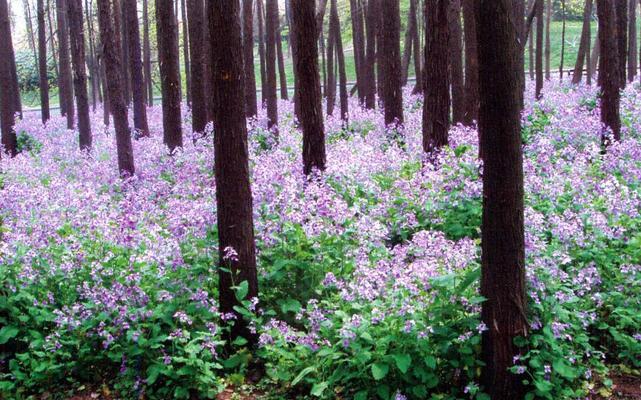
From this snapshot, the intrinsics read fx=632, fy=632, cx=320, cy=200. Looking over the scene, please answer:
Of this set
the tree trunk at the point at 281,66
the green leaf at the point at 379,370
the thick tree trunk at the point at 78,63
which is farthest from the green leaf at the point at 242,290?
the tree trunk at the point at 281,66

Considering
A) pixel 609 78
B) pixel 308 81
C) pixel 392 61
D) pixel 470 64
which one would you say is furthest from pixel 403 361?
pixel 392 61

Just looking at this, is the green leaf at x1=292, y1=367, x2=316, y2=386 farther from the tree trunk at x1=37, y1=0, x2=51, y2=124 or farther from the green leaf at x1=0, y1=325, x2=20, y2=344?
the tree trunk at x1=37, y1=0, x2=51, y2=124

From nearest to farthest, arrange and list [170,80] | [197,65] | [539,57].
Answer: [170,80] < [197,65] < [539,57]

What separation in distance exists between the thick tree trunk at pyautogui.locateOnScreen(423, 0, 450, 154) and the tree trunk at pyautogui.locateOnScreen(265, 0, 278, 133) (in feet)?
16.7

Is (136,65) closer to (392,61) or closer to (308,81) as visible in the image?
(392,61)

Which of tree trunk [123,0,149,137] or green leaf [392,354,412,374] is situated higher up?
tree trunk [123,0,149,137]

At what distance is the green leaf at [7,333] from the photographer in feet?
18.7

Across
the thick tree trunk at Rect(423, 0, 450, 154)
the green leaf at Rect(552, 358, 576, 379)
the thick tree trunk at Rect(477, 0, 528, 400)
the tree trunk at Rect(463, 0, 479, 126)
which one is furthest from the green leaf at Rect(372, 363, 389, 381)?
the tree trunk at Rect(463, 0, 479, 126)

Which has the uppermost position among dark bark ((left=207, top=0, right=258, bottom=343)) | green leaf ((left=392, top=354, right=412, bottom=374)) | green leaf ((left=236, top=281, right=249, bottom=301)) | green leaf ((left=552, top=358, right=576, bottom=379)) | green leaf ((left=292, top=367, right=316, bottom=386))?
dark bark ((left=207, top=0, right=258, bottom=343))

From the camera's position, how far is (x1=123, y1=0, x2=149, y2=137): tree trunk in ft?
50.7

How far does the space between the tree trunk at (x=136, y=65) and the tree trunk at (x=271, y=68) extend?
3.42 metres

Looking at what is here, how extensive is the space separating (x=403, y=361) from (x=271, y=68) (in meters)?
13.6

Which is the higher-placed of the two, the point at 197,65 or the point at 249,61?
the point at 249,61

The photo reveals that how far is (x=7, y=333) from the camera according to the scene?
18.9ft
